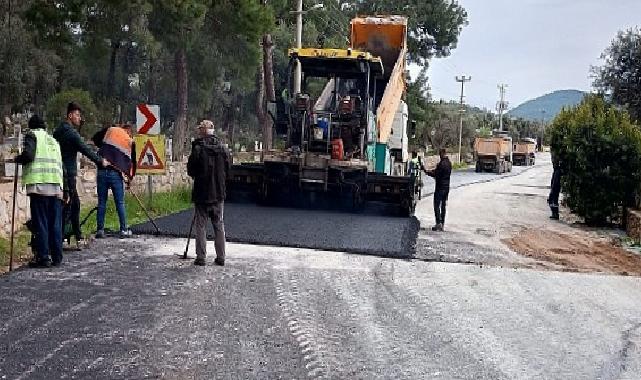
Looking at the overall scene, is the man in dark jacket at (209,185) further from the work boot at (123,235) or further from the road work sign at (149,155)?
the road work sign at (149,155)

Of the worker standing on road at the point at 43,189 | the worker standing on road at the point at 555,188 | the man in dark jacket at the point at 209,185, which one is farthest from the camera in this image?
the worker standing on road at the point at 555,188

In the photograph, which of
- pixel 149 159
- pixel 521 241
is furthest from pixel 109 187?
pixel 521 241

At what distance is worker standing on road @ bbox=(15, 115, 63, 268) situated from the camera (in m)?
8.33

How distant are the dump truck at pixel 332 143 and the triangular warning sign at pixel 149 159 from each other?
3581 millimetres

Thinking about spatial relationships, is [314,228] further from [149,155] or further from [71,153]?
[71,153]

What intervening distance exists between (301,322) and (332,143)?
10.1 meters

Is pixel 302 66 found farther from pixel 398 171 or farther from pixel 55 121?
pixel 55 121

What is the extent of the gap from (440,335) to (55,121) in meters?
25.6

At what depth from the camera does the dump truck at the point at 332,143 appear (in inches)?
643

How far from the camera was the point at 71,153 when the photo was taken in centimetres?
946

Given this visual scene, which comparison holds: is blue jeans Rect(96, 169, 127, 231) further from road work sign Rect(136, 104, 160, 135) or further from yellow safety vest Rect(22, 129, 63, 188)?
road work sign Rect(136, 104, 160, 135)

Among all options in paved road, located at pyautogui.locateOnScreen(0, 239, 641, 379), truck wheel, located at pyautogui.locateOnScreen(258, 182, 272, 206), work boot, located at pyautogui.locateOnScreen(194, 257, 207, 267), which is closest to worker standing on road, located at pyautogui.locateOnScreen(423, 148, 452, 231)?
truck wheel, located at pyautogui.locateOnScreen(258, 182, 272, 206)

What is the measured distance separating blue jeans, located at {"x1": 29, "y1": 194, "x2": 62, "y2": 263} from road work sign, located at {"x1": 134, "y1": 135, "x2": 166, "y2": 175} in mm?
4804

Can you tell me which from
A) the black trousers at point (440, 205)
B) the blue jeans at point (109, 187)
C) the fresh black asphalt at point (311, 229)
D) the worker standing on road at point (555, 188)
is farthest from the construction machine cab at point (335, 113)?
the blue jeans at point (109, 187)
